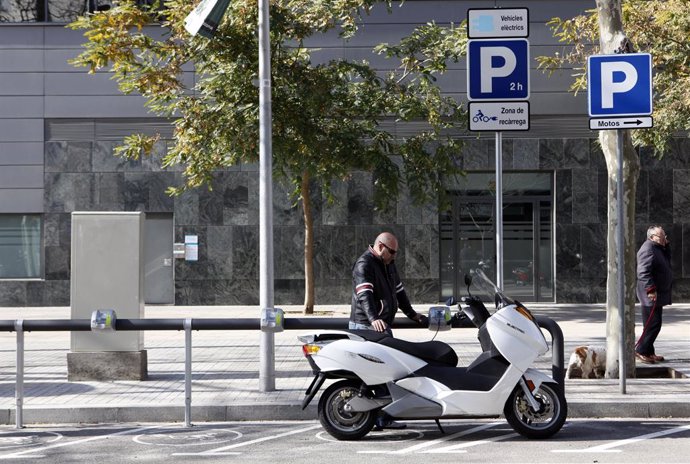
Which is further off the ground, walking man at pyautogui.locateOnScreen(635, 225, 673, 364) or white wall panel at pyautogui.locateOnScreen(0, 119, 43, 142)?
white wall panel at pyautogui.locateOnScreen(0, 119, 43, 142)

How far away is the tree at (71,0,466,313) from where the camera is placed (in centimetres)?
1680

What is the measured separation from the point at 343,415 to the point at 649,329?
528cm

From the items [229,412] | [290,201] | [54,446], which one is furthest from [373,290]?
[290,201]

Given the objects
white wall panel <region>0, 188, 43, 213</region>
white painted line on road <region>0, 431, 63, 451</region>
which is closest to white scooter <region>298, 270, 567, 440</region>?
white painted line on road <region>0, 431, 63, 451</region>

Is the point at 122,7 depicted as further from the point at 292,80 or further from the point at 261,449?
the point at 261,449

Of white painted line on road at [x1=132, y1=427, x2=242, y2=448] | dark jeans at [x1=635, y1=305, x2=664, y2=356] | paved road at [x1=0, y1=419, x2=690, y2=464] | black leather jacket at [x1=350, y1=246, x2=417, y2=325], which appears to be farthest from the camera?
dark jeans at [x1=635, y1=305, x2=664, y2=356]

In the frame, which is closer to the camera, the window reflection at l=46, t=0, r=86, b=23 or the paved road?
the paved road

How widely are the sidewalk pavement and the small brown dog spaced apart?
0.58 feet

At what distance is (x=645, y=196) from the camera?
2220cm

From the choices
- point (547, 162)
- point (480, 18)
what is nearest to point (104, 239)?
point (480, 18)

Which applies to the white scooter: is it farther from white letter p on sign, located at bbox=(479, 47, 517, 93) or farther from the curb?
white letter p on sign, located at bbox=(479, 47, 517, 93)

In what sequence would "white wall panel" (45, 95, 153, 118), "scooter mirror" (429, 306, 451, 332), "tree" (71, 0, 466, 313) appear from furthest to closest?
"white wall panel" (45, 95, 153, 118)
"tree" (71, 0, 466, 313)
"scooter mirror" (429, 306, 451, 332)

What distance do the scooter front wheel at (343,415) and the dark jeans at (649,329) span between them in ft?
16.8

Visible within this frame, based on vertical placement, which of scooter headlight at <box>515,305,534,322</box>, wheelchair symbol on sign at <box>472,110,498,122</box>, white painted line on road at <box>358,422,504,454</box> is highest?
wheelchair symbol on sign at <box>472,110,498,122</box>
